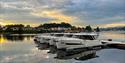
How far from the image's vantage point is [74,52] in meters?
40.1

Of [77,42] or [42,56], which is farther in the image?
[77,42]

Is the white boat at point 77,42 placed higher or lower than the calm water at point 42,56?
higher

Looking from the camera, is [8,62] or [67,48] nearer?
[8,62]

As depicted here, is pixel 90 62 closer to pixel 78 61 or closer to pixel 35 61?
pixel 78 61

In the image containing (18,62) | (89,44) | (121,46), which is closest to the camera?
(18,62)

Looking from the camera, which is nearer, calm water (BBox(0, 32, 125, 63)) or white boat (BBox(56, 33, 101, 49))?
calm water (BBox(0, 32, 125, 63))

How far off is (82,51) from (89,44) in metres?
2.42

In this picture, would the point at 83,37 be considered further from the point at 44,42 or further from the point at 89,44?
the point at 44,42

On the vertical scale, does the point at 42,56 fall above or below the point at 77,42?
below

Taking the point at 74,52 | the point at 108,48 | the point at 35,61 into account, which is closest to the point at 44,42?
the point at 108,48

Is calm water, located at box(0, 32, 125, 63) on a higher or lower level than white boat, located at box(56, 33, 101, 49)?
lower

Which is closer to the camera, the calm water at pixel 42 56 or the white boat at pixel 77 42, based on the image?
the calm water at pixel 42 56

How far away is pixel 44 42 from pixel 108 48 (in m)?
16.6

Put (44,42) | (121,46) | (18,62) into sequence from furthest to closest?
(44,42) → (121,46) → (18,62)
